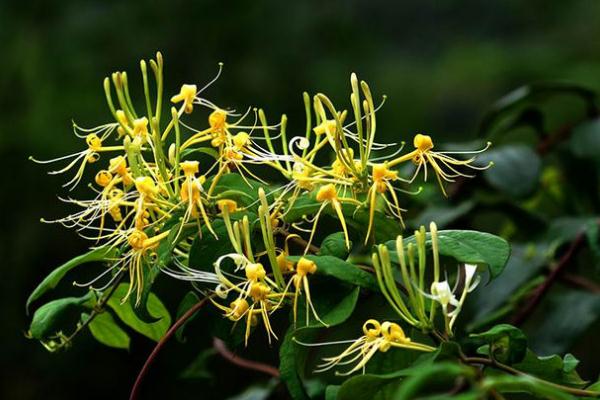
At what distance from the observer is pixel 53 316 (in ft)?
1.56

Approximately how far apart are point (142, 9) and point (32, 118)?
0.47m

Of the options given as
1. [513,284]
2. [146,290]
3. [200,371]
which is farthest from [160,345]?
[513,284]

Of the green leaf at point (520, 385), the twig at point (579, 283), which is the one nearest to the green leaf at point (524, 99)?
the twig at point (579, 283)

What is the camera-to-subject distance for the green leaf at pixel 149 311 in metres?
0.49

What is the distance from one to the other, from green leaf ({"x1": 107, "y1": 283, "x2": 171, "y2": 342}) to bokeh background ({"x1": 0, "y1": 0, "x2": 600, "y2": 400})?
5.03ft

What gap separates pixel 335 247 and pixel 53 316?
6.3 inches

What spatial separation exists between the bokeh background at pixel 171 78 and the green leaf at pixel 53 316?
62.1 inches

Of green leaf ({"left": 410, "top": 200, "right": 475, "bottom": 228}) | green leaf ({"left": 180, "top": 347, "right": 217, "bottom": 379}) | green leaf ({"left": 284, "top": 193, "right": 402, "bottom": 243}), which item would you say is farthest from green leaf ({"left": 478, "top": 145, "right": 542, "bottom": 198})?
green leaf ({"left": 284, "top": 193, "right": 402, "bottom": 243})

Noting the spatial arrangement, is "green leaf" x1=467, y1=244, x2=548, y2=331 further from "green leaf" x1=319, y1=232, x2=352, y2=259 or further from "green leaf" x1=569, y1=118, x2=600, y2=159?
"green leaf" x1=319, y1=232, x2=352, y2=259

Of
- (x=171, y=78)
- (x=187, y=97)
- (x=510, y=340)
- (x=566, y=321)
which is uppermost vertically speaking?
(x=171, y=78)

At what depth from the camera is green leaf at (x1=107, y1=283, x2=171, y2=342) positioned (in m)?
0.49

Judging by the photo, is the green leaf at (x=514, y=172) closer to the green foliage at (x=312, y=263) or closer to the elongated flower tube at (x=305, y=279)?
the green foliage at (x=312, y=263)

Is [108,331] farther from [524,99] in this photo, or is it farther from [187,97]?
[524,99]

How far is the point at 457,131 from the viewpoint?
2930mm
